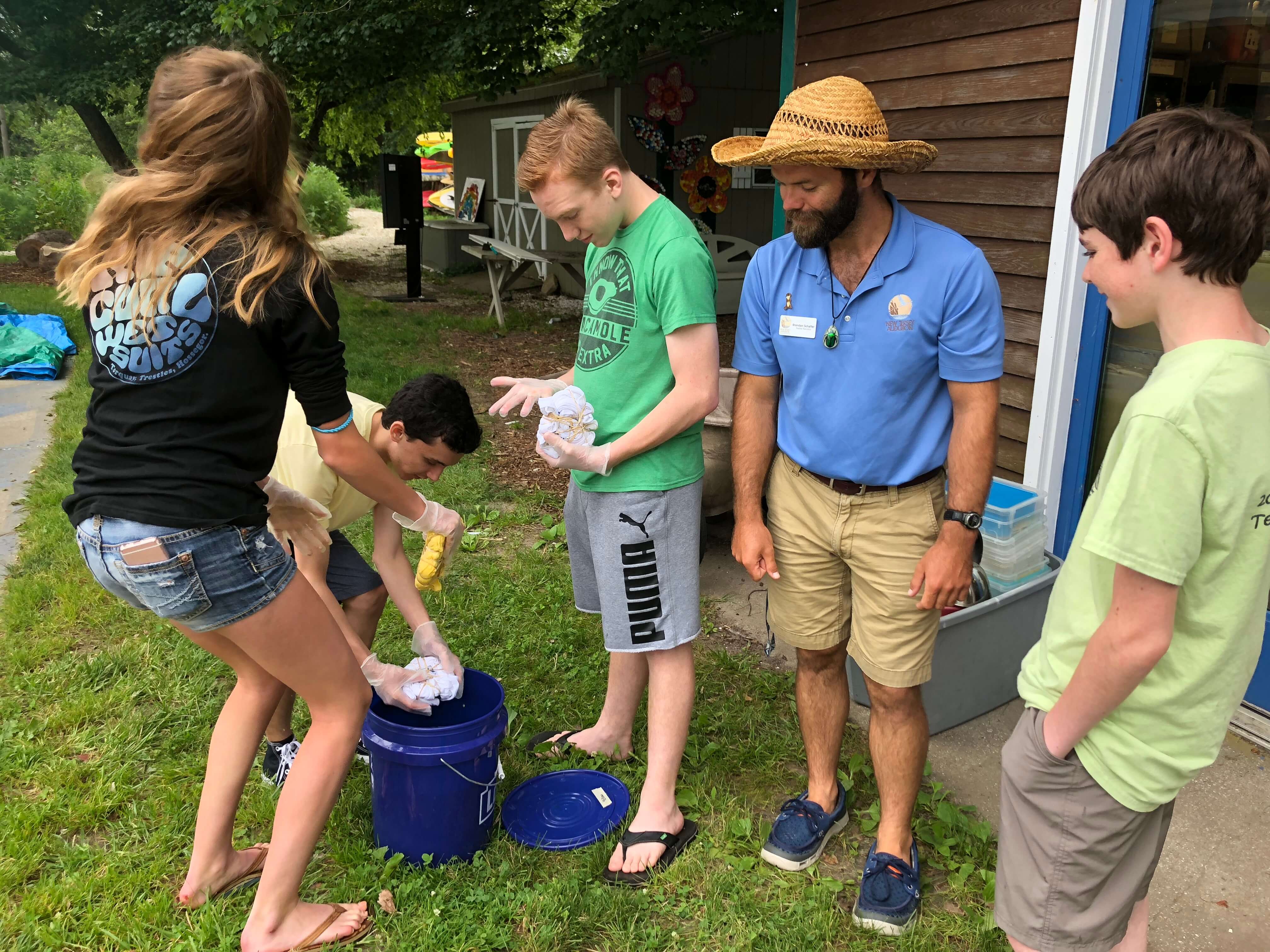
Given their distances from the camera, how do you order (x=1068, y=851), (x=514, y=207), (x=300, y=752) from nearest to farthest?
1. (x=1068, y=851)
2. (x=300, y=752)
3. (x=514, y=207)

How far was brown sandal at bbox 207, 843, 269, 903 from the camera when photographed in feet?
7.55

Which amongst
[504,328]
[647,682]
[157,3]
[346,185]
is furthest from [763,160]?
[346,185]

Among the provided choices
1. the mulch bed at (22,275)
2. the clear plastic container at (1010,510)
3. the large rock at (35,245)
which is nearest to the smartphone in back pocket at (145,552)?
the clear plastic container at (1010,510)

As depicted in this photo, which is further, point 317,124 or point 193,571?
point 317,124

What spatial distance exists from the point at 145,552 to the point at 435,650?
0.95m

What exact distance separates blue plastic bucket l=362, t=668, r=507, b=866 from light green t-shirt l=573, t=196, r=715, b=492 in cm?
71

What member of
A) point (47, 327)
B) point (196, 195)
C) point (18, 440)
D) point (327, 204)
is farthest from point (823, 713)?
point (327, 204)

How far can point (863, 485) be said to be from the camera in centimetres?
225

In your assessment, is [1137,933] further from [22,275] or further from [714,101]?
[22,275]

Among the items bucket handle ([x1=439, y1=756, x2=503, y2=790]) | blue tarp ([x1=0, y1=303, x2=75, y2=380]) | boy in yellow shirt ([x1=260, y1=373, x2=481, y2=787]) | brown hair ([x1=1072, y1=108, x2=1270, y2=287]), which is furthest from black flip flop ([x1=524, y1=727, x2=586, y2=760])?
blue tarp ([x1=0, y1=303, x2=75, y2=380])

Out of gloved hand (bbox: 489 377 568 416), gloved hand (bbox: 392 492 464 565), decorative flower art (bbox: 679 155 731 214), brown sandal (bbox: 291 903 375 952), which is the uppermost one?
decorative flower art (bbox: 679 155 731 214)

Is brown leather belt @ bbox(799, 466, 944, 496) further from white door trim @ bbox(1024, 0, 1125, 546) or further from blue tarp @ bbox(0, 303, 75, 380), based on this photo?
blue tarp @ bbox(0, 303, 75, 380)

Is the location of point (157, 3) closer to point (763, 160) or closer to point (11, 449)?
point (11, 449)

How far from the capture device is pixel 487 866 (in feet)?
7.98
